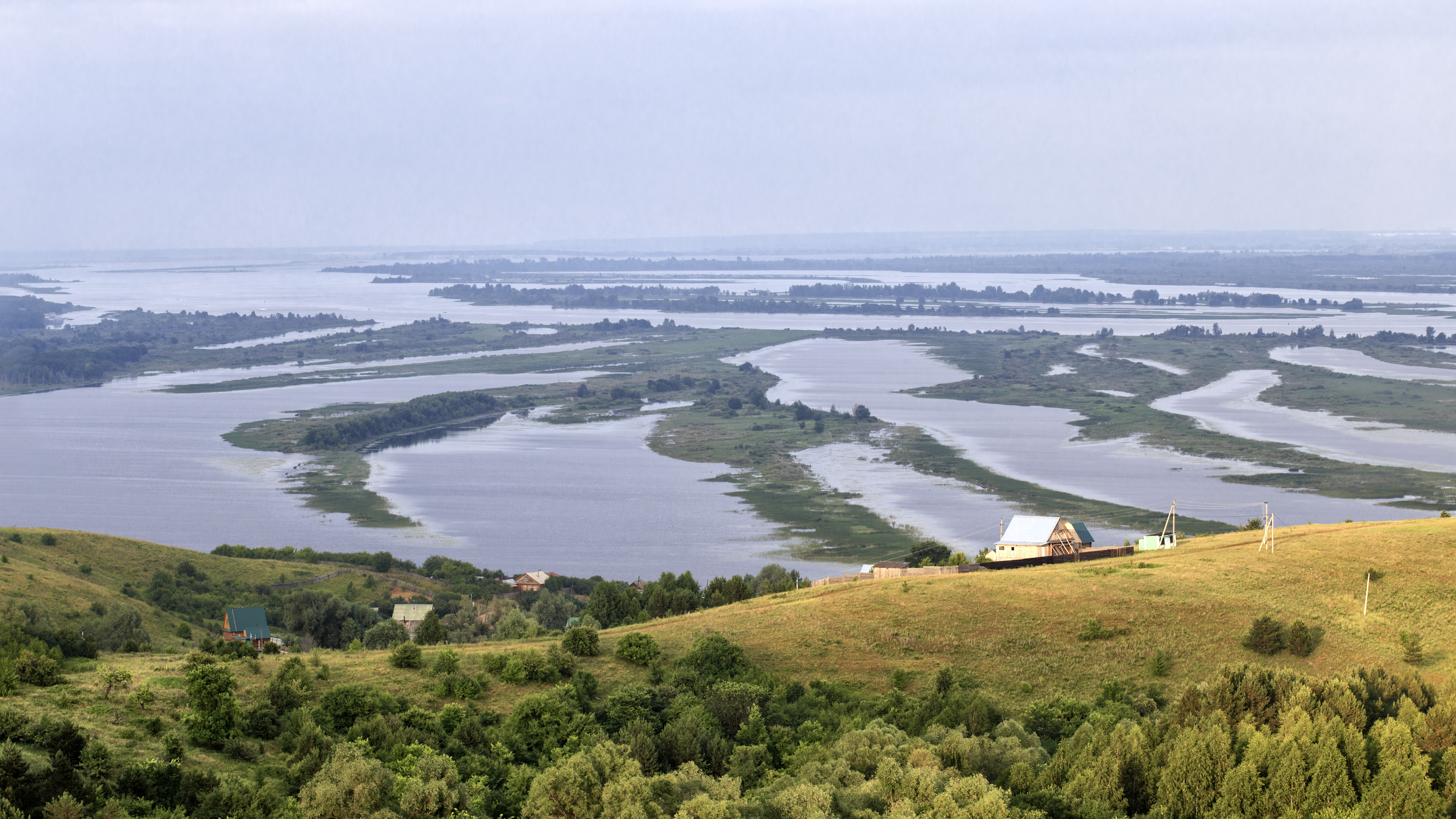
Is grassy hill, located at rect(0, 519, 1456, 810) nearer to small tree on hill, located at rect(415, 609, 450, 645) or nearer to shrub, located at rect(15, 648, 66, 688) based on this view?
shrub, located at rect(15, 648, 66, 688)

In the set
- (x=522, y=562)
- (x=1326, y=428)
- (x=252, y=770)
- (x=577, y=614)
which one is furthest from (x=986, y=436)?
(x=252, y=770)

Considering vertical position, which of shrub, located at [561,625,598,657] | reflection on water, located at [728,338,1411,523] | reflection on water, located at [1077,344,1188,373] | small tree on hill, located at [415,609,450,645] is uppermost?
shrub, located at [561,625,598,657]

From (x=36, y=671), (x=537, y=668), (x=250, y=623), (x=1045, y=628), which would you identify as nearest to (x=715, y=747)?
(x=537, y=668)

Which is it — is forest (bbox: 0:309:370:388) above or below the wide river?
above

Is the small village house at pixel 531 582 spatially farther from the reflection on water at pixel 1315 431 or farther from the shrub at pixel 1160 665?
the reflection on water at pixel 1315 431

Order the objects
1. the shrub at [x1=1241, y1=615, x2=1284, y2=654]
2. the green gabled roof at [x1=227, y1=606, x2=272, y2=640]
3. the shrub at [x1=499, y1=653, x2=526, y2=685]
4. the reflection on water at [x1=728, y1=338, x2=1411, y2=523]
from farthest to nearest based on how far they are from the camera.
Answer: the reflection on water at [x1=728, y1=338, x2=1411, y2=523] → the green gabled roof at [x1=227, y1=606, x2=272, y2=640] → the shrub at [x1=1241, y1=615, x2=1284, y2=654] → the shrub at [x1=499, y1=653, x2=526, y2=685]

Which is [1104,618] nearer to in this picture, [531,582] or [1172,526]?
[531,582]

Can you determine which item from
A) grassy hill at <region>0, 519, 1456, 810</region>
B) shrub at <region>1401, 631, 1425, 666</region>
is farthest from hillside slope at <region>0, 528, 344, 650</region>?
shrub at <region>1401, 631, 1425, 666</region>
